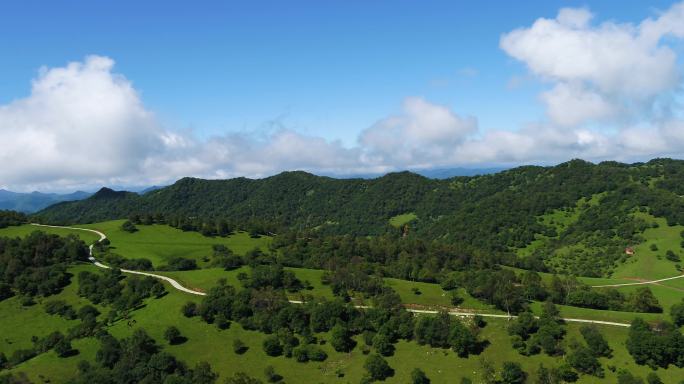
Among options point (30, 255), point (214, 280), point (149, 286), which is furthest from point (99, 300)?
point (30, 255)

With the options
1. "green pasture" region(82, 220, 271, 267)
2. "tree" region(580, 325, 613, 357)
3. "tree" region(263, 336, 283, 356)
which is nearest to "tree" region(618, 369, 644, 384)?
"tree" region(580, 325, 613, 357)

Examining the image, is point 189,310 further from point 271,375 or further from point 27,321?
point 27,321

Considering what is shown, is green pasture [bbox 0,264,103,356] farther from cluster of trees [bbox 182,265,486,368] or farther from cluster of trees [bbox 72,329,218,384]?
cluster of trees [bbox 182,265,486,368]

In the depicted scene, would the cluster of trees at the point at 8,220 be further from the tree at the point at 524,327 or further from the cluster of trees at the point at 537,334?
the cluster of trees at the point at 537,334

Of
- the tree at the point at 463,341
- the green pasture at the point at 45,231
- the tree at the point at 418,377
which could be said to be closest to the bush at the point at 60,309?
the green pasture at the point at 45,231

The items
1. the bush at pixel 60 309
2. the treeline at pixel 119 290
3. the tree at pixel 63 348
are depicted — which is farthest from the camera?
the treeline at pixel 119 290

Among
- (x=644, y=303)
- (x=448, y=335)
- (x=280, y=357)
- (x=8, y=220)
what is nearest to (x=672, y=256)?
(x=644, y=303)

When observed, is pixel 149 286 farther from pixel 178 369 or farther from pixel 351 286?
pixel 351 286
